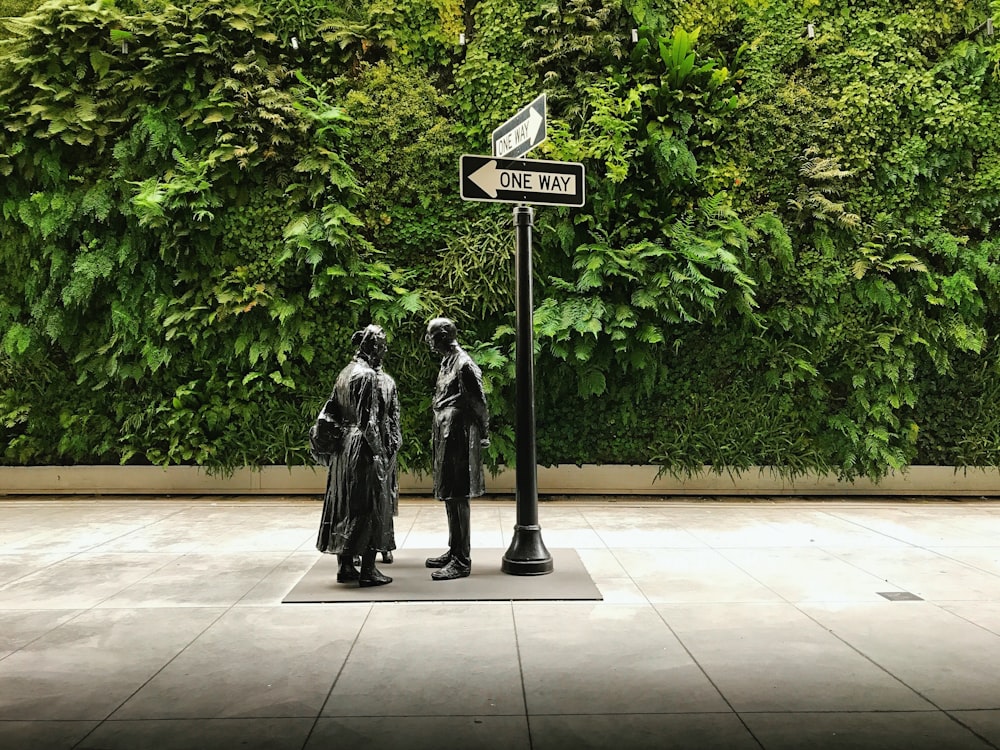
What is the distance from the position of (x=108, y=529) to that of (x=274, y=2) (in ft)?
25.0

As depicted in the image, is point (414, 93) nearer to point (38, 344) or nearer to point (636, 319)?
point (636, 319)

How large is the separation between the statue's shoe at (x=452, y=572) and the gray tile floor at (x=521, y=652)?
1.84ft

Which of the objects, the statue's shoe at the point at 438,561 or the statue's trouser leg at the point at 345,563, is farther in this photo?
the statue's shoe at the point at 438,561

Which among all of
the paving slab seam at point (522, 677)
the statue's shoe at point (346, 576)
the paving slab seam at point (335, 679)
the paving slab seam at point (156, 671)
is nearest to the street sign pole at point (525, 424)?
the paving slab seam at point (522, 677)

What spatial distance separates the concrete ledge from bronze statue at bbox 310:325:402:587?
4.36 metres

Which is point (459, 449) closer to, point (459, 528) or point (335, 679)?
point (459, 528)

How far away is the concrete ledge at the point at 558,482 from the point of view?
31.8 ft

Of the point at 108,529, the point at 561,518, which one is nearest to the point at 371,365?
the point at 561,518

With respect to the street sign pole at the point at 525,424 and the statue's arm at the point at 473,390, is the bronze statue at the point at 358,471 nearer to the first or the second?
the statue's arm at the point at 473,390

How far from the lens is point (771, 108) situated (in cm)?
996

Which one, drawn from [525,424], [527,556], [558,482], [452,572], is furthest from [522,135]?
[558,482]

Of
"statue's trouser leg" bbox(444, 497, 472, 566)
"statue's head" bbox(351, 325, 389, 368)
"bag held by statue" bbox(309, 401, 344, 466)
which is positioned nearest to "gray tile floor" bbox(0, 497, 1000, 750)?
"statue's trouser leg" bbox(444, 497, 472, 566)

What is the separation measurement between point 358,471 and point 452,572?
1114 mm

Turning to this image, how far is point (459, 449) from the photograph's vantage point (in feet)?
18.1
